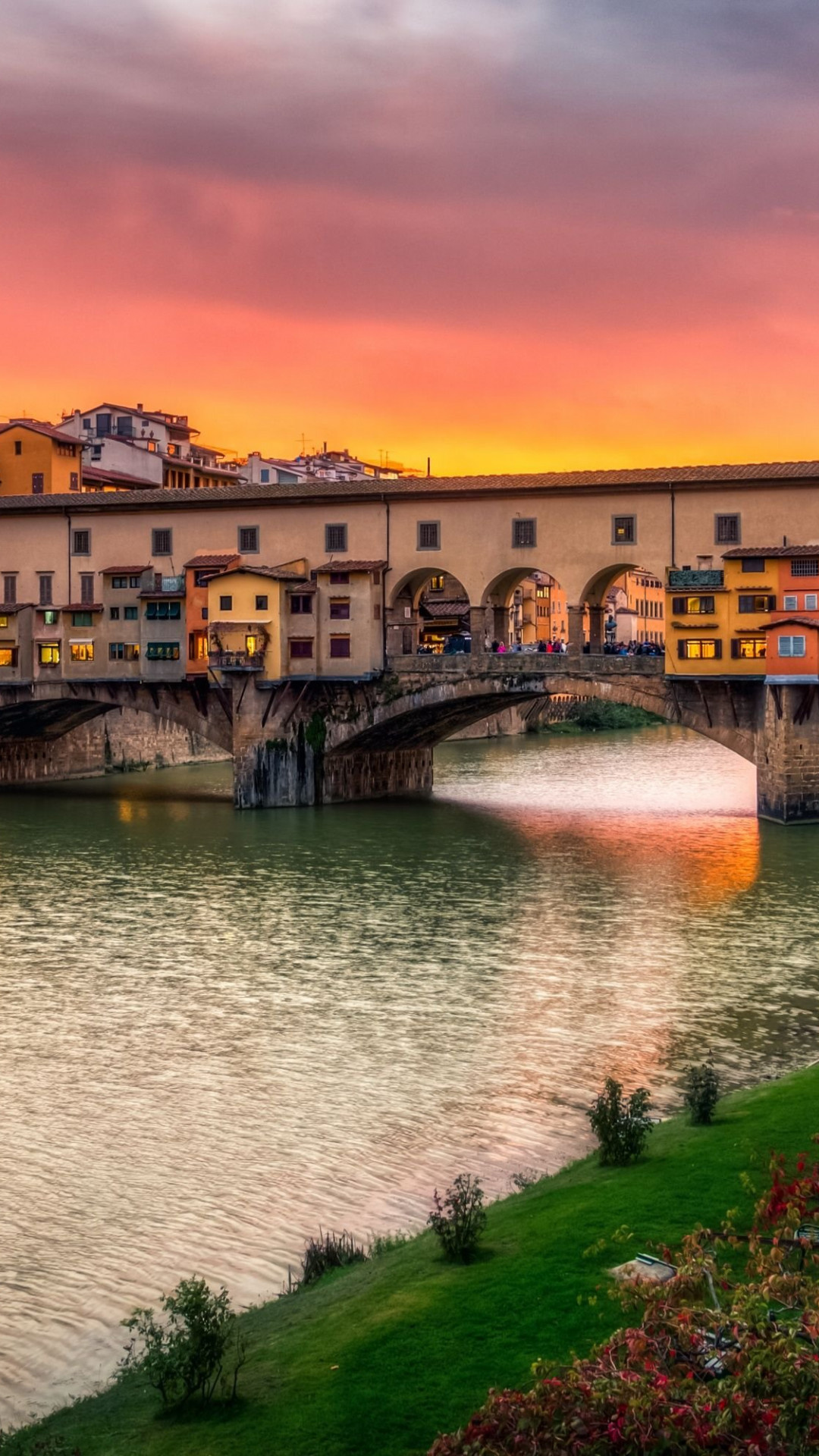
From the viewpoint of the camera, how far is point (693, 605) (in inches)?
2067

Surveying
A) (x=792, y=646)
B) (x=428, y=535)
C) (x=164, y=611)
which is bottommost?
(x=792, y=646)

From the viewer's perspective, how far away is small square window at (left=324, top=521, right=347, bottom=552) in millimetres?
58562

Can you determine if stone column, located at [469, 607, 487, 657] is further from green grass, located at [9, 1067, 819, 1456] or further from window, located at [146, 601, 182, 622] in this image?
green grass, located at [9, 1067, 819, 1456]

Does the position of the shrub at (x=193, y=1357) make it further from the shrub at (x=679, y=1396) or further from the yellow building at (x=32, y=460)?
the yellow building at (x=32, y=460)

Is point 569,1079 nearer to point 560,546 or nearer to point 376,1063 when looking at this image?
point 376,1063

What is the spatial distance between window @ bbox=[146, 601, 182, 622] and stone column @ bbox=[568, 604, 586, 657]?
15261mm

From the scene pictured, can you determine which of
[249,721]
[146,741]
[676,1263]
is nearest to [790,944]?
[676,1263]

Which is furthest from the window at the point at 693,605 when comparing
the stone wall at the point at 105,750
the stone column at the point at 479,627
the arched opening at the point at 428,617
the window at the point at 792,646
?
the stone wall at the point at 105,750

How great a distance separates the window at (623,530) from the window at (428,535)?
6.61 meters

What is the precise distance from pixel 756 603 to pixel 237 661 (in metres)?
18.7

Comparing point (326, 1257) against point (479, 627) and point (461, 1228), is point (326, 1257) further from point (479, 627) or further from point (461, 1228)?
point (479, 627)

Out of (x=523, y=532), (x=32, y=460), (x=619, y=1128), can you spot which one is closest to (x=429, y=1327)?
(x=619, y=1128)

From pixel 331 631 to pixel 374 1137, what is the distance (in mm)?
39235

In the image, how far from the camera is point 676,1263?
11461 millimetres
